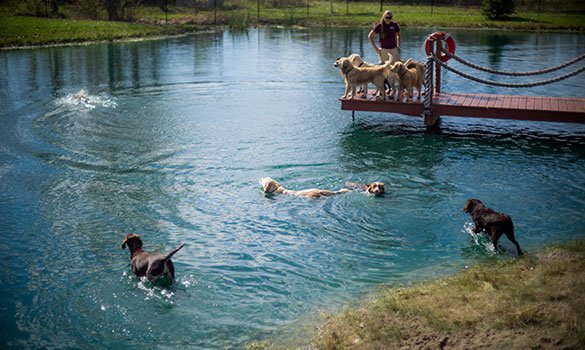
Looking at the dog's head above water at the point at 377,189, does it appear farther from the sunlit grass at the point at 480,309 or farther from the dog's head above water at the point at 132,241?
the dog's head above water at the point at 132,241

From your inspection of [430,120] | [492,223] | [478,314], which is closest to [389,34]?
[430,120]

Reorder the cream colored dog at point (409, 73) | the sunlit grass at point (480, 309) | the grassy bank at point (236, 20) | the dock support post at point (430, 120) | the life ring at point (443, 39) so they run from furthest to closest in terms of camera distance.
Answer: the grassy bank at point (236, 20)
the life ring at point (443, 39)
the dock support post at point (430, 120)
the cream colored dog at point (409, 73)
the sunlit grass at point (480, 309)

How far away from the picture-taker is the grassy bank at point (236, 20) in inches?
1417

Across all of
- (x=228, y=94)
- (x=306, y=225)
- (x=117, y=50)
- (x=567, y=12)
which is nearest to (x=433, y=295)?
(x=306, y=225)

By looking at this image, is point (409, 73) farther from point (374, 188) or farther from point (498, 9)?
point (498, 9)

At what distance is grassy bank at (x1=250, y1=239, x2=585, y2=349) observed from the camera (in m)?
7.36

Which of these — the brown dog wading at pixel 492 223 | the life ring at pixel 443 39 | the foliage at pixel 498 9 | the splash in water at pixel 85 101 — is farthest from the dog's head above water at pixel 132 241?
the foliage at pixel 498 9

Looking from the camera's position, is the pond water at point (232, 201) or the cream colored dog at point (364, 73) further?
the cream colored dog at point (364, 73)

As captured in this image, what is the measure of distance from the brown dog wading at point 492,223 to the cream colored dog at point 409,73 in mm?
7185

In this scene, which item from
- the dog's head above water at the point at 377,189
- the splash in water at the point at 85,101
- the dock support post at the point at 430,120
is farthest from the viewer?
the splash in water at the point at 85,101

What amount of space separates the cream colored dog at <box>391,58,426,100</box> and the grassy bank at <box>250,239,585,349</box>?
8.57 m

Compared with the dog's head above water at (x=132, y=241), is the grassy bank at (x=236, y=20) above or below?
above

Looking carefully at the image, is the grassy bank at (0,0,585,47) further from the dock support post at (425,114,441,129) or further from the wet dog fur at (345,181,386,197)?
the wet dog fur at (345,181,386,197)

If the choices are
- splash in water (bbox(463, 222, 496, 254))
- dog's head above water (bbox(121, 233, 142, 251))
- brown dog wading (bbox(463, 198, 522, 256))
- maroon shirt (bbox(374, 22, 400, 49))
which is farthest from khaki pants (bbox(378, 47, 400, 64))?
dog's head above water (bbox(121, 233, 142, 251))
